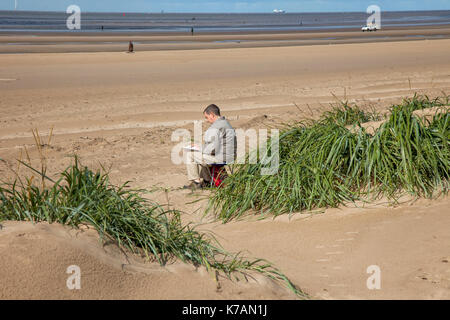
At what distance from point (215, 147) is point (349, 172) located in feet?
5.90

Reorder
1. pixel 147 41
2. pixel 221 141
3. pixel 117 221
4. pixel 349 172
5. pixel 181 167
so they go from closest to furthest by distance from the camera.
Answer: pixel 117 221 < pixel 349 172 < pixel 221 141 < pixel 181 167 < pixel 147 41

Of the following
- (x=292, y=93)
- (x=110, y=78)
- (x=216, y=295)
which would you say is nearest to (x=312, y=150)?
(x=216, y=295)

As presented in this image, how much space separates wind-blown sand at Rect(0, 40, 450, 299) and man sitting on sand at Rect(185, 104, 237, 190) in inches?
16.4

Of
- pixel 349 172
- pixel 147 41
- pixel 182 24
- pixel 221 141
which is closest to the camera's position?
pixel 349 172

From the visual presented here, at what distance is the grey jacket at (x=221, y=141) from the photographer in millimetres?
6516

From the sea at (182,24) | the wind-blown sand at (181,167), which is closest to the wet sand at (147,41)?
the wind-blown sand at (181,167)

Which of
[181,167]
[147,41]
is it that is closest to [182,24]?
[147,41]

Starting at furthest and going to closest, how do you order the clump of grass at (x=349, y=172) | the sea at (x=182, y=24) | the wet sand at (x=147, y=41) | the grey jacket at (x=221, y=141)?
the sea at (x=182, y=24)
the wet sand at (x=147, y=41)
the grey jacket at (x=221, y=141)
the clump of grass at (x=349, y=172)

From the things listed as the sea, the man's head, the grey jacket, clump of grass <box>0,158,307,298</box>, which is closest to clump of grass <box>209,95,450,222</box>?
the grey jacket

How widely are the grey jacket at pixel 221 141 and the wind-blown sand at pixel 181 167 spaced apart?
2.03 feet

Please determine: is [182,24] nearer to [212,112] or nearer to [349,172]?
[212,112]

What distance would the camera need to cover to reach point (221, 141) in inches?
257

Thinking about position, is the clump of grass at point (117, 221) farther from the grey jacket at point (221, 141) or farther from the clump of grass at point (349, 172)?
the grey jacket at point (221, 141)

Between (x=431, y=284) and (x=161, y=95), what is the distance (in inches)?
449
